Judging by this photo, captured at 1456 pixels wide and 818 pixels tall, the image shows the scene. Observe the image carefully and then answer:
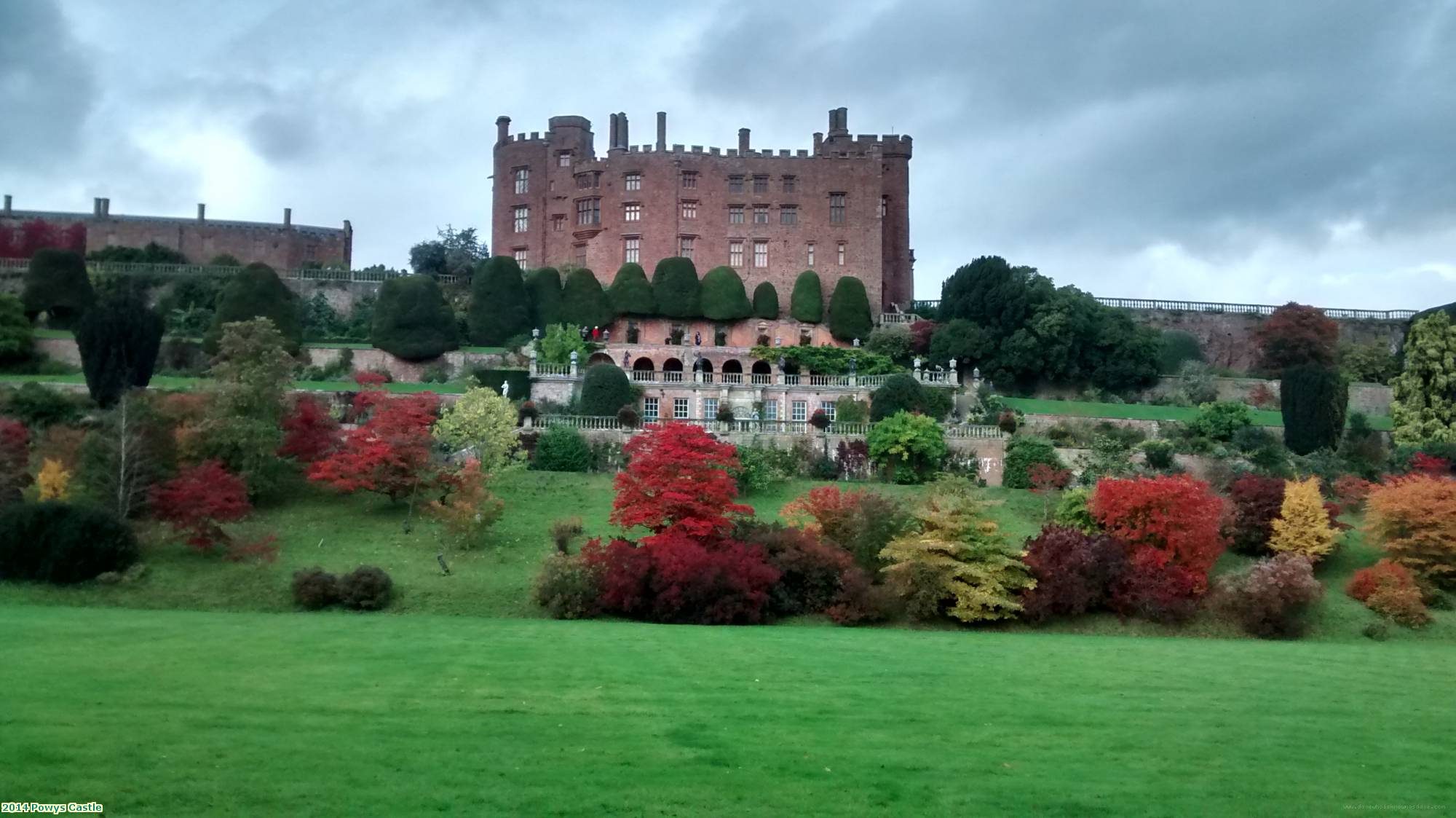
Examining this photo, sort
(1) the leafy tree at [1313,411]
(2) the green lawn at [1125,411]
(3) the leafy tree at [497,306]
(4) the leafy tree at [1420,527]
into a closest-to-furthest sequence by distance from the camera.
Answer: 1. (4) the leafy tree at [1420,527]
2. (1) the leafy tree at [1313,411]
3. (2) the green lawn at [1125,411]
4. (3) the leafy tree at [497,306]

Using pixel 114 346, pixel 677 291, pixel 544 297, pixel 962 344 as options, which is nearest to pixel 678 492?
pixel 114 346

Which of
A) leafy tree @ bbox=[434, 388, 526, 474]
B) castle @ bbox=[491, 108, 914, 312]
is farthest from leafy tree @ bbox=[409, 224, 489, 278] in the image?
leafy tree @ bbox=[434, 388, 526, 474]

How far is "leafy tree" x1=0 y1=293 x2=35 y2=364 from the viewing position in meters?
50.3

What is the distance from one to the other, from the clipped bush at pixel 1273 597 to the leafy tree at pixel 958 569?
497 cm

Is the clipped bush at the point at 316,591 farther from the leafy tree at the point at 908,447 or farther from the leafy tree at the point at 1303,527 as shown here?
the leafy tree at the point at 1303,527

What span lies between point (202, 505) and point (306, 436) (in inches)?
247

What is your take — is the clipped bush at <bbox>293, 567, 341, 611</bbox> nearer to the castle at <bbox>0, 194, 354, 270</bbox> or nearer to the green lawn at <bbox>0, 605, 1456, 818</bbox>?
the green lawn at <bbox>0, 605, 1456, 818</bbox>

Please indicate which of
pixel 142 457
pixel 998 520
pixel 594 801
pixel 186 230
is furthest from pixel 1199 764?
pixel 186 230

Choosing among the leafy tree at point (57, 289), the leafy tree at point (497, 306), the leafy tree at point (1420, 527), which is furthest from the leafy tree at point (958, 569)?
the leafy tree at point (57, 289)

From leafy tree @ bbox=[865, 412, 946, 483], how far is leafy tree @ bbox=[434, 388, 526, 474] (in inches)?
446

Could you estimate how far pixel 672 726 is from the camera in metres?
16.9

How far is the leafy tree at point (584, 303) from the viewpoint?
58.6m

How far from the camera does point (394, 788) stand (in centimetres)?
1354

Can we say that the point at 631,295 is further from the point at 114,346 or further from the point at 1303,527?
the point at 1303,527
